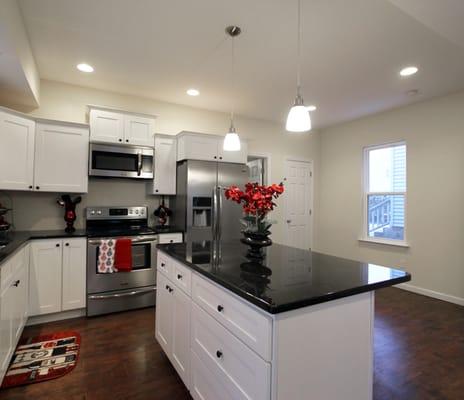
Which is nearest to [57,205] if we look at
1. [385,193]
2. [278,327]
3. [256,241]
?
[256,241]

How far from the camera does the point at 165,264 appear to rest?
7.23 feet

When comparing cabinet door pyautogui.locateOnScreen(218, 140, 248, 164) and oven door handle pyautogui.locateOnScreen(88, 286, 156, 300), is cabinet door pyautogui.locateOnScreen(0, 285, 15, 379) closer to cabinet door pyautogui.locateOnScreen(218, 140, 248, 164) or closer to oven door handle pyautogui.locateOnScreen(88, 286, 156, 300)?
Answer: oven door handle pyautogui.locateOnScreen(88, 286, 156, 300)

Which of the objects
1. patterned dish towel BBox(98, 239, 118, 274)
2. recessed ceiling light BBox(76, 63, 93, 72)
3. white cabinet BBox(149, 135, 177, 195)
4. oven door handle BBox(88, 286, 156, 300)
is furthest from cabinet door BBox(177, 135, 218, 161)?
oven door handle BBox(88, 286, 156, 300)

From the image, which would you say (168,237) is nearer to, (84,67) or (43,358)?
(43,358)

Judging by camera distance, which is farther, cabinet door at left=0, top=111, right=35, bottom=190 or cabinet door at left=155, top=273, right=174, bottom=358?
cabinet door at left=0, top=111, right=35, bottom=190

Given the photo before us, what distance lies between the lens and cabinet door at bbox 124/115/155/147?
141 inches

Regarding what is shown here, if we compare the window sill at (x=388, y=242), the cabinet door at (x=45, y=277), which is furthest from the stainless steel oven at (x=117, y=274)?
the window sill at (x=388, y=242)

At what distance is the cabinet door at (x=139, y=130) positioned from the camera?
141 inches

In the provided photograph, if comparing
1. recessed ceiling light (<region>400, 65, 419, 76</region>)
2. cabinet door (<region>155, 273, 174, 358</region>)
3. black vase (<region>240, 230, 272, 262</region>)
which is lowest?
cabinet door (<region>155, 273, 174, 358</region>)

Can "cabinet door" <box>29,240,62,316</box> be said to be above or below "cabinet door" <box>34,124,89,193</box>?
below

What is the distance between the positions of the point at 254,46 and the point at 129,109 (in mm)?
2107

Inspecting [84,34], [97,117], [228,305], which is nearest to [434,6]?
[228,305]

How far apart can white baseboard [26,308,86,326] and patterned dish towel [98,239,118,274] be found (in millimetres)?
523

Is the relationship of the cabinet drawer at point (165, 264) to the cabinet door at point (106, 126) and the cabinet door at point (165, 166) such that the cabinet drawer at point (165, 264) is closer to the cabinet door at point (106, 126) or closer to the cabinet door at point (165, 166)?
the cabinet door at point (165, 166)
